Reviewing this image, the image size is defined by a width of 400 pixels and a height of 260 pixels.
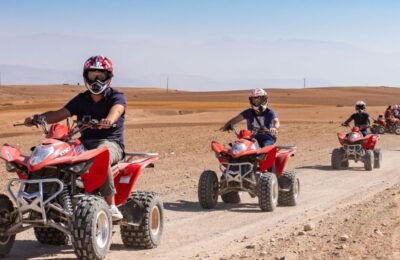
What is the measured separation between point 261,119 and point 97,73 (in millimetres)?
6112

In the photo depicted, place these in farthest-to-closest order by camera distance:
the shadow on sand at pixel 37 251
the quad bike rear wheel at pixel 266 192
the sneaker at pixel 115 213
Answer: the quad bike rear wheel at pixel 266 192 → the shadow on sand at pixel 37 251 → the sneaker at pixel 115 213

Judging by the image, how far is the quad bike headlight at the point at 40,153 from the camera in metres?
7.21

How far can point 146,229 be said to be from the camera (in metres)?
8.51

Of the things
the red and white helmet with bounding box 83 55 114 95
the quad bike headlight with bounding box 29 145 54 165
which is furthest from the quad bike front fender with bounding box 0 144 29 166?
the red and white helmet with bounding box 83 55 114 95

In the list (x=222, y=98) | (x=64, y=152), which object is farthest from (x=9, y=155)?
(x=222, y=98)

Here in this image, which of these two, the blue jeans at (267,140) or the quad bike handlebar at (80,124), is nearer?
the quad bike handlebar at (80,124)

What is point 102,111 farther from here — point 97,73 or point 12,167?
point 12,167

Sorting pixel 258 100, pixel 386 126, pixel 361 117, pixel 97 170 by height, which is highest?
pixel 258 100

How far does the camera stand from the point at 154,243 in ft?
28.5

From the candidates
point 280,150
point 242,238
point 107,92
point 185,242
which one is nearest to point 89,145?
point 107,92

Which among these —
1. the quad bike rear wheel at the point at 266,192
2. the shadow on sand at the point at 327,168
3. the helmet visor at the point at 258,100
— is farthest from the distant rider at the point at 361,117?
the quad bike rear wheel at the point at 266,192

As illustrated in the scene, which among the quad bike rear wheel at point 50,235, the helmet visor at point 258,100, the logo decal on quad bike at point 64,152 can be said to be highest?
the helmet visor at point 258,100

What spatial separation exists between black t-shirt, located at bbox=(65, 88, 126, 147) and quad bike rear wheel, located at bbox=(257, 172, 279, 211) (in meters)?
4.44

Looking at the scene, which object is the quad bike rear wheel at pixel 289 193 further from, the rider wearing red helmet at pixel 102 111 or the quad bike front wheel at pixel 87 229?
the quad bike front wheel at pixel 87 229
